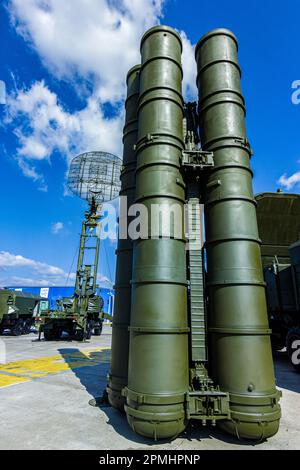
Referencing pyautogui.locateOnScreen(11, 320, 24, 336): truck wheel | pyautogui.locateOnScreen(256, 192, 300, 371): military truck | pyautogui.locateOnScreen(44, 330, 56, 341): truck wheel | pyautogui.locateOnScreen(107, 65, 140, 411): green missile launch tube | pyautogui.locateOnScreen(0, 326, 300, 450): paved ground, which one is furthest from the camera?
pyautogui.locateOnScreen(11, 320, 24, 336): truck wheel

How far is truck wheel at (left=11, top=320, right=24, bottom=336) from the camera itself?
22172 mm

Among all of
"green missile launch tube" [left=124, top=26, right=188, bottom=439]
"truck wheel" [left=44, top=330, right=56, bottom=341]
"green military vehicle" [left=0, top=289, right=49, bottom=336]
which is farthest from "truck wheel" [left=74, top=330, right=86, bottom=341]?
"green missile launch tube" [left=124, top=26, right=188, bottom=439]

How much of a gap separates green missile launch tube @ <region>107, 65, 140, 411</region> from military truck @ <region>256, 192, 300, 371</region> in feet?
21.3

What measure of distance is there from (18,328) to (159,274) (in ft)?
72.5

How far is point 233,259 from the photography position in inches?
188

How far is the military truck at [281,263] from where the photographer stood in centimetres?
1013

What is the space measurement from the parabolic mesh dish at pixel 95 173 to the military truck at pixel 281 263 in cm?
1300

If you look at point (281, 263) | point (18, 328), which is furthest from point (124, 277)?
point (18, 328)

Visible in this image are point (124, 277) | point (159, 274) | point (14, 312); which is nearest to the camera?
point (159, 274)

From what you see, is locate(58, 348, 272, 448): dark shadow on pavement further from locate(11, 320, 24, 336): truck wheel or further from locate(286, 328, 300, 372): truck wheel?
locate(11, 320, 24, 336): truck wheel

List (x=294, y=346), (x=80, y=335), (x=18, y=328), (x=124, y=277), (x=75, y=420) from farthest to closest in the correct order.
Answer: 1. (x=18, y=328)
2. (x=80, y=335)
3. (x=294, y=346)
4. (x=124, y=277)
5. (x=75, y=420)

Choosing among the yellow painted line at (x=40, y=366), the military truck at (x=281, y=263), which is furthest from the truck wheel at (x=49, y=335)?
the military truck at (x=281, y=263)

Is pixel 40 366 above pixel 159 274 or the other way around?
the other way around

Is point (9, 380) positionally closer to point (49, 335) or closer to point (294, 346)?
point (294, 346)
